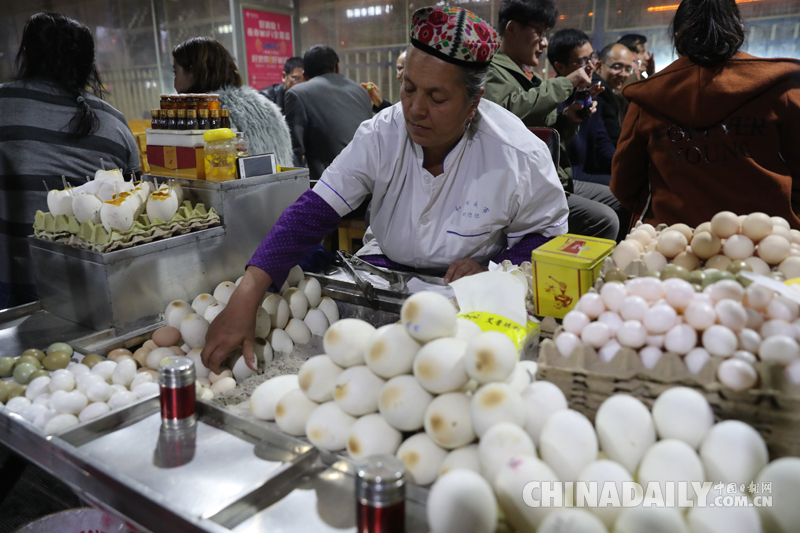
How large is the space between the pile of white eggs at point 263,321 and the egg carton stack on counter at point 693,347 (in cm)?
87

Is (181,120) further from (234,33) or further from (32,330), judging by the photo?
(234,33)

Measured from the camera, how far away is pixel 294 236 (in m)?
1.71

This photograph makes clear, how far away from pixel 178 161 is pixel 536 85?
2.28 meters

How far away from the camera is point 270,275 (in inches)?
63.1

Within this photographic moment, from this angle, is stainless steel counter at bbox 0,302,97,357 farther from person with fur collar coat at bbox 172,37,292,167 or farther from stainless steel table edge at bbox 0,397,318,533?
person with fur collar coat at bbox 172,37,292,167

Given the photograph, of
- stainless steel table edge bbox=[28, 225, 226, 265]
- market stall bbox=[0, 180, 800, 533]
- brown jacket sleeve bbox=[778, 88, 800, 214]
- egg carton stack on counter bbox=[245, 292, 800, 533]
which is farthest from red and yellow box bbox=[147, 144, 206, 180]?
brown jacket sleeve bbox=[778, 88, 800, 214]

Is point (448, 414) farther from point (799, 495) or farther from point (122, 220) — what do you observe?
point (122, 220)

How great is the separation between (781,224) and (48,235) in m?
1.94

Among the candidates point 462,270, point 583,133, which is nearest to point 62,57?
point 462,270

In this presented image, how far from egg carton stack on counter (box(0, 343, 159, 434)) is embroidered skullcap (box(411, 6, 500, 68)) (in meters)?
1.15

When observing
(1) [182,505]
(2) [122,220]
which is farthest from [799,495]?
(2) [122,220]

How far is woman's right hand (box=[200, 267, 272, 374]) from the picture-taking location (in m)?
1.43

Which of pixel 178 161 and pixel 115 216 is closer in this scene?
pixel 115 216

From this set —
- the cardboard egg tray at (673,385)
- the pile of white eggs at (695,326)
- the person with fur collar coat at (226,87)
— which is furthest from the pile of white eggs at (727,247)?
the person with fur collar coat at (226,87)
